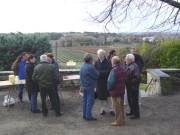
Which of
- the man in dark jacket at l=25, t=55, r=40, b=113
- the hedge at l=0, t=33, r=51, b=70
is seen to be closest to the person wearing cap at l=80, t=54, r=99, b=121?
the man in dark jacket at l=25, t=55, r=40, b=113

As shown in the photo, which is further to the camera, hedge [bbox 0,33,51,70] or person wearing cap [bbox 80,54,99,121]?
hedge [bbox 0,33,51,70]

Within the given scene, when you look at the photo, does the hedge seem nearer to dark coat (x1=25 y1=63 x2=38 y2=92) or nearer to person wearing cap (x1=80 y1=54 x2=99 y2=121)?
dark coat (x1=25 y1=63 x2=38 y2=92)

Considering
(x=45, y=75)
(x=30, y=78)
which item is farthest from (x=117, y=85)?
(x=30, y=78)

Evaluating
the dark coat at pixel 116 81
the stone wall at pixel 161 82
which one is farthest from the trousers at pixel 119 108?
the stone wall at pixel 161 82

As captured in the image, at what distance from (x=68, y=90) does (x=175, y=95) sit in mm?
3792

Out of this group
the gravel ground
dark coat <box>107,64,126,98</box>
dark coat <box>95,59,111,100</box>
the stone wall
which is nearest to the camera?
the gravel ground

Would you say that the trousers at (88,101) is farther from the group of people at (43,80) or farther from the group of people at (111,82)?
the group of people at (43,80)

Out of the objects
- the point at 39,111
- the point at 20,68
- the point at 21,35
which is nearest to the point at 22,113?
the point at 39,111

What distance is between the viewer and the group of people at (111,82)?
1023 centimetres

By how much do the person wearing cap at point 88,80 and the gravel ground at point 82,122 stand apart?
36 cm

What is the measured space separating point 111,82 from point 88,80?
80 centimetres

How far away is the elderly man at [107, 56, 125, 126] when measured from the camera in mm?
10172

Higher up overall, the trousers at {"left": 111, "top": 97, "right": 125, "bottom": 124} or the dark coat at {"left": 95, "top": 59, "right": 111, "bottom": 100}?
the dark coat at {"left": 95, "top": 59, "right": 111, "bottom": 100}

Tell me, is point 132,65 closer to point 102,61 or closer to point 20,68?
point 102,61
